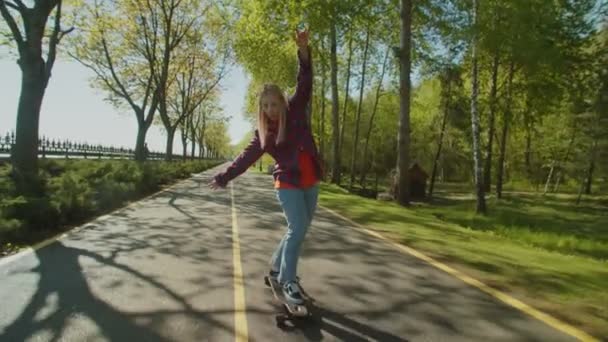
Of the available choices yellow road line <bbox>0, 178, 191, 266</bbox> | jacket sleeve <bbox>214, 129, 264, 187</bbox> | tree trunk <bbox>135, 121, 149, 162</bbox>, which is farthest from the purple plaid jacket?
tree trunk <bbox>135, 121, 149, 162</bbox>

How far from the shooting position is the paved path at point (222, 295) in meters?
3.97

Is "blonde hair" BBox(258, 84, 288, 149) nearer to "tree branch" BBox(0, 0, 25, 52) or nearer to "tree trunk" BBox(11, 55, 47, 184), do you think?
"tree trunk" BBox(11, 55, 47, 184)

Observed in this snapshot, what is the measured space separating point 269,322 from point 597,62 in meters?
28.2

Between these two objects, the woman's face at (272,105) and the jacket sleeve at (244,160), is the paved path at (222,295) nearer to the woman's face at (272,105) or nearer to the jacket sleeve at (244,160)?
the jacket sleeve at (244,160)

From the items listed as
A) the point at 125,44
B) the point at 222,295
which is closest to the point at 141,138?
the point at 125,44

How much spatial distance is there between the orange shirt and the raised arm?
42 cm

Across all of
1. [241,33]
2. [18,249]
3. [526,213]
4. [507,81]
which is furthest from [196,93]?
[18,249]

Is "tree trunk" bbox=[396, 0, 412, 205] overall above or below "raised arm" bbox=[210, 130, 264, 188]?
above

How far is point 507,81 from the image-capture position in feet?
97.5

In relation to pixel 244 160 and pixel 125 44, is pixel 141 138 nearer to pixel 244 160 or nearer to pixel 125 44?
pixel 125 44

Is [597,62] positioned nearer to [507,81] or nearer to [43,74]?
[507,81]

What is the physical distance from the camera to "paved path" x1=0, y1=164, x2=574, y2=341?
156 inches

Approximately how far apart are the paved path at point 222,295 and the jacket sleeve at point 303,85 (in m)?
2.04

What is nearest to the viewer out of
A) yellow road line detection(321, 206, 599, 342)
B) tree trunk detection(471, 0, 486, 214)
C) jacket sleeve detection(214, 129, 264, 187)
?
yellow road line detection(321, 206, 599, 342)
